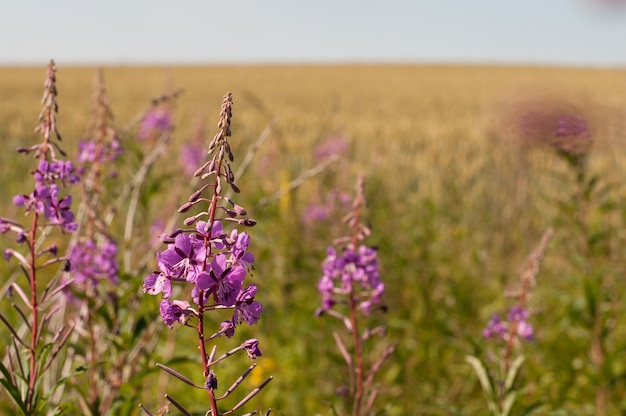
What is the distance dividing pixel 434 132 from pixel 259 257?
11623mm

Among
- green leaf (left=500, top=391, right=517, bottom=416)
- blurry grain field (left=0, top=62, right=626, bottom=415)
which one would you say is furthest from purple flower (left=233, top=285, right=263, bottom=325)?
green leaf (left=500, top=391, right=517, bottom=416)

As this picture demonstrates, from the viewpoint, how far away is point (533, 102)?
6340mm

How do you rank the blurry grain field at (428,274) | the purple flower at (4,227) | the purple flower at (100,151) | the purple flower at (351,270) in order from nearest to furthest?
the purple flower at (4,227)
the purple flower at (351,270)
the purple flower at (100,151)
the blurry grain field at (428,274)

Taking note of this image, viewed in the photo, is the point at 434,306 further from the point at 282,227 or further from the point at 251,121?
the point at 251,121

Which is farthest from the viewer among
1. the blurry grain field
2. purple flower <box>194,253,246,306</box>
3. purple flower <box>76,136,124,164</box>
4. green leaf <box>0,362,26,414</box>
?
the blurry grain field

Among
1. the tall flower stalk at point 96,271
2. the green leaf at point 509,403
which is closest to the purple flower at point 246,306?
the tall flower stalk at point 96,271

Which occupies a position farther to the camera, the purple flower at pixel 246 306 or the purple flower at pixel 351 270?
the purple flower at pixel 351 270

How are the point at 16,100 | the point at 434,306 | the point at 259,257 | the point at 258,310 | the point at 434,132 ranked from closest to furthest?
the point at 258,310 < the point at 259,257 < the point at 434,306 < the point at 434,132 < the point at 16,100

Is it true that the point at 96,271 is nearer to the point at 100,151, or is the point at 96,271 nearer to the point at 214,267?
the point at 100,151

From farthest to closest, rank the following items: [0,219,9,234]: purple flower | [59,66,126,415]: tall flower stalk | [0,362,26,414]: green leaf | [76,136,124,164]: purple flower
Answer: [76,136,124,164]: purple flower < [59,66,126,415]: tall flower stalk < [0,219,9,234]: purple flower < [0,362,26,414]: green leaf

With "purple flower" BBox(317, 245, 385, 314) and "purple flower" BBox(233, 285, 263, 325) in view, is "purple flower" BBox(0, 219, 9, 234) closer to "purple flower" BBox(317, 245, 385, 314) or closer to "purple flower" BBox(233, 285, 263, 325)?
"purple flower" BBox(233, 285, 263, 325)

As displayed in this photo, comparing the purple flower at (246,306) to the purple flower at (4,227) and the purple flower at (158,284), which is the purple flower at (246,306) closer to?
the purple flower at (158,284)

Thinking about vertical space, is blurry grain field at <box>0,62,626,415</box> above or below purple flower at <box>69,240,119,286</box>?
below

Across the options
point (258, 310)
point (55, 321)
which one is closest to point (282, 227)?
point (55, 321)
